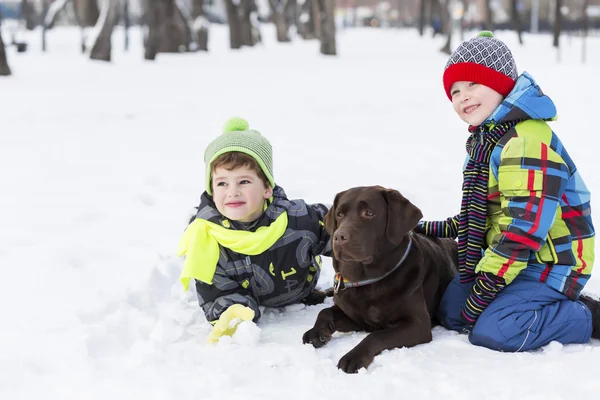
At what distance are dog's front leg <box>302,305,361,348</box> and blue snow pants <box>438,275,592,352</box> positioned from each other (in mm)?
650

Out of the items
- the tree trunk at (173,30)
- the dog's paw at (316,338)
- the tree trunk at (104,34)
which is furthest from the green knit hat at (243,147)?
the tree trunk at (173,30)

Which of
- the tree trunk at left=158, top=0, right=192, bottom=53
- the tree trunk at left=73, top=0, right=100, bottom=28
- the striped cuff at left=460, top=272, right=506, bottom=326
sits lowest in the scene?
the striped cuff at left=460, top=272, right=506, bottom=326

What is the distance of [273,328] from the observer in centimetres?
407

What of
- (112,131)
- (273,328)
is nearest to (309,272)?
(273,328)

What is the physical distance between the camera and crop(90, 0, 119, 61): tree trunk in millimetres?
16891

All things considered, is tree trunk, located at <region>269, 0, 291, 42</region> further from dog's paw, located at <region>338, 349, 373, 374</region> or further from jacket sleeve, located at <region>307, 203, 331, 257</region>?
dog's paw, located at <region>338, 349, 373, 374</region>

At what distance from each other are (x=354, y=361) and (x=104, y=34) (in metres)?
15.5

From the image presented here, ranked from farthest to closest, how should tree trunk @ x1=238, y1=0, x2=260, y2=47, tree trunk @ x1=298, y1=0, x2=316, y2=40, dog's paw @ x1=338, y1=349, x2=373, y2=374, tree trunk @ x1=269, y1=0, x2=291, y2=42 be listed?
tree trunk @ x1=298, y1=0, x2=316, y2=40 → tree trunk @ x1=269, y1=0, x2=291, y2=42 → tree trunk @ x1=238, y1=0, x2=260, y2=47 → dog's paw @ x1=338, y1=349, x2=373, y2=374

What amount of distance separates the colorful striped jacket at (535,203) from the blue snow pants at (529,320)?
75 mm

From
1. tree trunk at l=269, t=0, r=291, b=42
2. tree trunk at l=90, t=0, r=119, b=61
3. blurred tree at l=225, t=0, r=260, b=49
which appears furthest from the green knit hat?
tree trunk at l=269, t=0, r=291, b=42

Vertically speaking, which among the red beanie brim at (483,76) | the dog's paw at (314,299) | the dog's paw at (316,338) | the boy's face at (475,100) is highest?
the red beanie brim at (483,76)

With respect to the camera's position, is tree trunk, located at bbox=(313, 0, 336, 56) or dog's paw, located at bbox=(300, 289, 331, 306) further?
tree trunk, located at bbox=(313, 0, 336, 56)

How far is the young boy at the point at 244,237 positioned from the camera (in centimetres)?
404

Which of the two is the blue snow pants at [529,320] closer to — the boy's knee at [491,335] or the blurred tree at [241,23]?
the boy's knee at [491,335]
